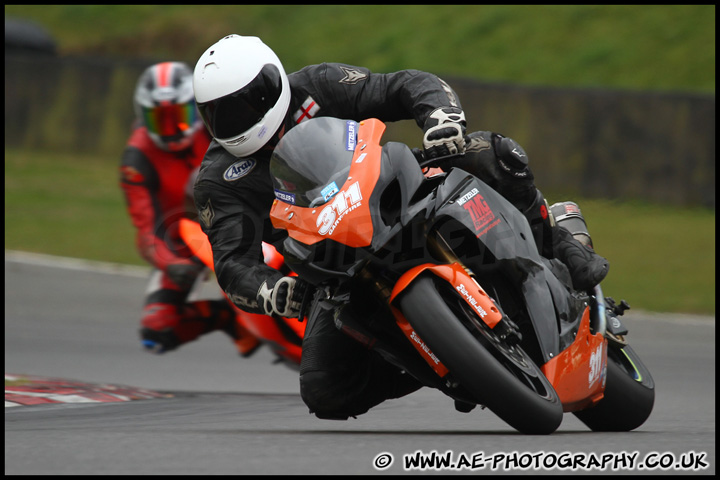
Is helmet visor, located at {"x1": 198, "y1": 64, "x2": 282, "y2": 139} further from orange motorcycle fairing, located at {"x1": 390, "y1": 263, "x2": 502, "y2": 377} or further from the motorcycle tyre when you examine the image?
the motorcycle tyre

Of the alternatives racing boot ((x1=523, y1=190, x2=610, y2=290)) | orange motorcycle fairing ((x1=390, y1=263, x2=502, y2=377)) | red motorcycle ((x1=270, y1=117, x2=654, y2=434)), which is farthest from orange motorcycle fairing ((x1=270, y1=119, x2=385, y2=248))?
racing boot ((x1=523, y1=190, x2=610, y2=290))

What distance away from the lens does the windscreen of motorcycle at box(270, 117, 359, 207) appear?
11.1 feet

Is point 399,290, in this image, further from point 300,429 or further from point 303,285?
point 300,429

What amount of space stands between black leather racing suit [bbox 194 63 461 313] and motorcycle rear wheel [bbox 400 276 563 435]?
783 millimetres

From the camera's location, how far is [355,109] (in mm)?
4438

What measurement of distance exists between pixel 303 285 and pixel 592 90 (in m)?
10.1

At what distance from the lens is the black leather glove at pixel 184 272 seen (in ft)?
20.0

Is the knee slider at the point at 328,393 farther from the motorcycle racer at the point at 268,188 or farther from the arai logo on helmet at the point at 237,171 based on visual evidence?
the arai logo on helmet at the point at 237,171

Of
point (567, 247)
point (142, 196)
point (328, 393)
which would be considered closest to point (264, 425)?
point (328, 393)

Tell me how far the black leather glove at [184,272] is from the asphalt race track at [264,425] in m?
0.56

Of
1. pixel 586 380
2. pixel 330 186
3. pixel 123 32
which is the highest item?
pixel 330 186

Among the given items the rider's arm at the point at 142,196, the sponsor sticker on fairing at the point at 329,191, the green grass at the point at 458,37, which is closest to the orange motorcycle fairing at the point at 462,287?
the sponsor sticker on fairing at the point at 329,191

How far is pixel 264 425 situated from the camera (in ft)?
13.3

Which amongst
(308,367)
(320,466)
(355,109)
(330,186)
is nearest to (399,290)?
(330,186)
